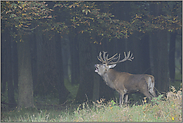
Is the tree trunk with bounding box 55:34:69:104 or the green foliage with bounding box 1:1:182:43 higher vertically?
the green foliage with bounding box 1:1:182:43

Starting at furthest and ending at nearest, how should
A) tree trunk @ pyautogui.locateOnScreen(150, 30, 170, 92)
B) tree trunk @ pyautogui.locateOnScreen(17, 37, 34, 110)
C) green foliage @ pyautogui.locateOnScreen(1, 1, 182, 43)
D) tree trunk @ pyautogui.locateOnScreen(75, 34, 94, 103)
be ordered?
tree trunk @ pyautogui.locateOnScreen(150, 30, 170, 92)
tree trunk @ pyautogui.locateOnScreen(75, 34, 94, 103)
tree trunk @ pyautogui.locateOnScreen(17, 37, 34, 110)
green foliage @ pyautogui.locateOnScreen(1, 1, 182, 43)

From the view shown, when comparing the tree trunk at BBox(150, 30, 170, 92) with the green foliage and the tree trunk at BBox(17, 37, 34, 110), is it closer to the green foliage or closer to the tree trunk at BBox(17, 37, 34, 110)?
the green foliage

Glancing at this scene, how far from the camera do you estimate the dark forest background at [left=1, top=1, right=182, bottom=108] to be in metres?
11.5

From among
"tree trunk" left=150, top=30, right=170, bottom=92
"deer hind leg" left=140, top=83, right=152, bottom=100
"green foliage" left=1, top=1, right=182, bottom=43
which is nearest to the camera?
"green foliage" left=1, top=1, right=182, bottom=43

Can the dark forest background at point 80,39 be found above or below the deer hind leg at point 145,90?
above

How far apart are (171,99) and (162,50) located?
709 cm

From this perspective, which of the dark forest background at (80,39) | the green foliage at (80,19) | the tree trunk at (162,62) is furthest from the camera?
the tree trunk at (162,62)

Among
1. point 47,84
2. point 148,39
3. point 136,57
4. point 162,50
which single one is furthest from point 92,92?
point 148,39

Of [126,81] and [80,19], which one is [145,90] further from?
[80,19]

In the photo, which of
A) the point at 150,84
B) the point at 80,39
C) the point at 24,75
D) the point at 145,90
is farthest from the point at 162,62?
the point at 24,75

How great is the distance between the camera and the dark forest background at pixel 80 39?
1145 cm

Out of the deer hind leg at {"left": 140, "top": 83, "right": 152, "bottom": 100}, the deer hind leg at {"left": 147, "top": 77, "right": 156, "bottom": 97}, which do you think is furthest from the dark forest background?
the deer hind leg at {"left": 147, "top": 77, "right": 156, "bottom": 97}

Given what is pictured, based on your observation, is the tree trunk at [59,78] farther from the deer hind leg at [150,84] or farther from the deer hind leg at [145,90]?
the deer hind leg at [150,84]

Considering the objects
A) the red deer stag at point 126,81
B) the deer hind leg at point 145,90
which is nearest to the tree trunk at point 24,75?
the red deer stag at point 126,81
